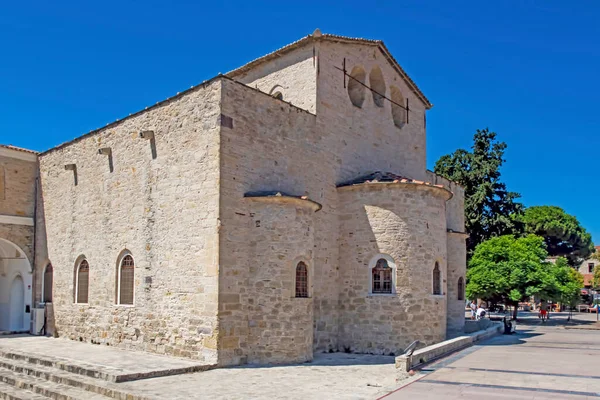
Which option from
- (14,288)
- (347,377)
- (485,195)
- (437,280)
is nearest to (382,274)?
(437,280)

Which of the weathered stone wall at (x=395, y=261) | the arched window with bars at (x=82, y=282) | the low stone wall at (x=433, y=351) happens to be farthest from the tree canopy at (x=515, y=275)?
the arched window with bars at (x=82, y=282)

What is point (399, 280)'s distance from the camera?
50.1ft

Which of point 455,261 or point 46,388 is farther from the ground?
point 455,261

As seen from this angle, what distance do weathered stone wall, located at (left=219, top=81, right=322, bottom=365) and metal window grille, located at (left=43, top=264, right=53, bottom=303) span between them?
378 inches

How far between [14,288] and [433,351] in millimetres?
15929

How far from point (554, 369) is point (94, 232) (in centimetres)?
1364

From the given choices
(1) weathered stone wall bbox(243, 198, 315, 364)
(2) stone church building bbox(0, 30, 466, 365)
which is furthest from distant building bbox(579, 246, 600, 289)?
(1) weathered stone wall bbox(243, 198, 315, 364)

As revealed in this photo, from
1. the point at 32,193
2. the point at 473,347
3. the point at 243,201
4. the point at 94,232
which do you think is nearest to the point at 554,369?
the point at 473,347

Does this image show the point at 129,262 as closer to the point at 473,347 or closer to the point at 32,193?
the point at 32,193

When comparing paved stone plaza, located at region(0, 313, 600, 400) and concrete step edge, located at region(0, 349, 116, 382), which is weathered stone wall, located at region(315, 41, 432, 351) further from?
concrete step edge, located at region(0, 349, 116, 382)

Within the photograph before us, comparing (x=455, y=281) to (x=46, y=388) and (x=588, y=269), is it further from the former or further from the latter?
(x=588, y=269)

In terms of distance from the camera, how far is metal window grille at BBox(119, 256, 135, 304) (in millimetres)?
15345

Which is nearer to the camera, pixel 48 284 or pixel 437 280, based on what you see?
pixel 437 280

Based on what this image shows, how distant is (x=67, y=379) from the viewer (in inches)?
442
